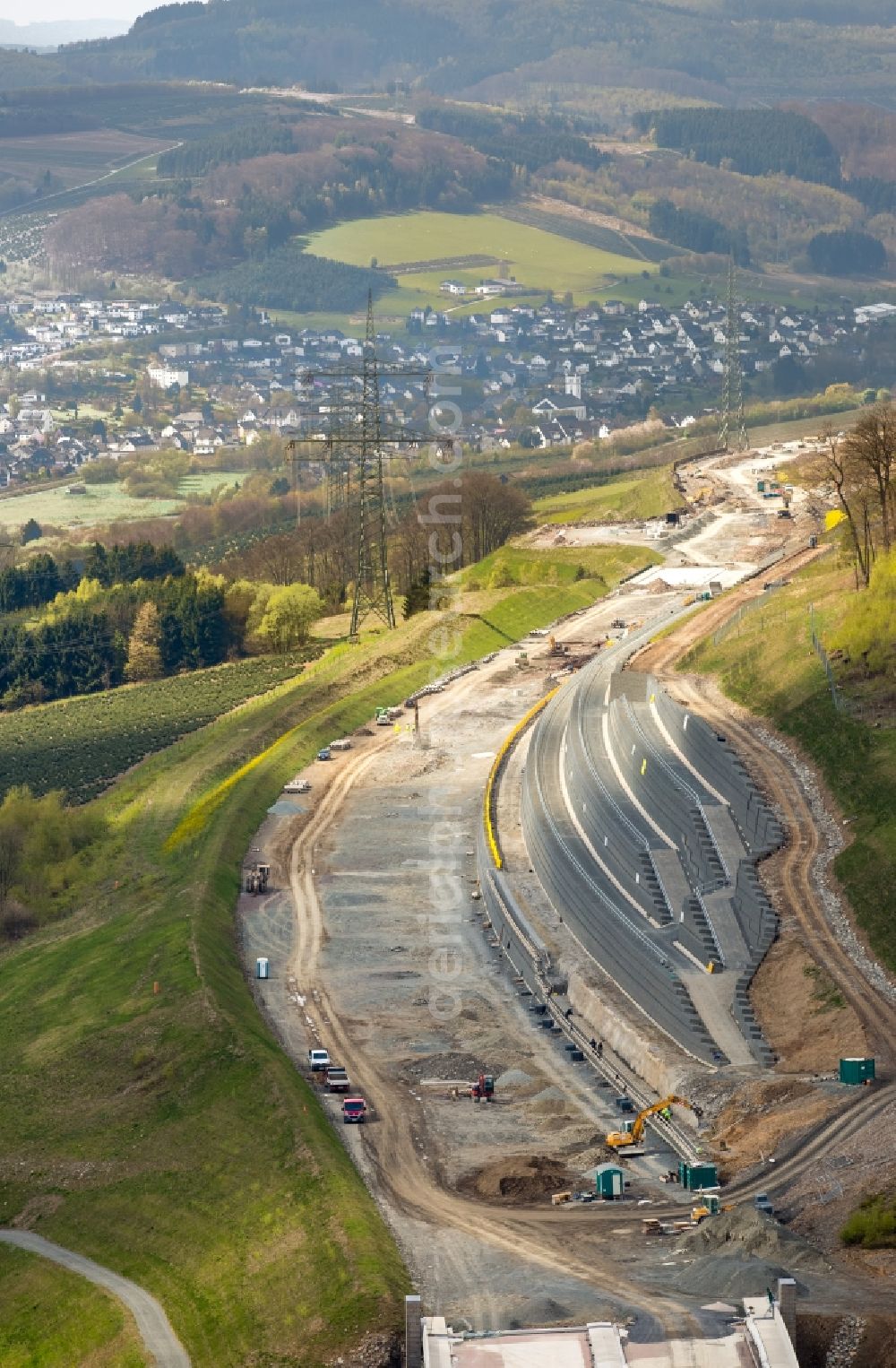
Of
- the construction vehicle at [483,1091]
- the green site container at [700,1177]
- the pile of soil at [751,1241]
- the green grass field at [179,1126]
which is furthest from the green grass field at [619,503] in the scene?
the pile of soil at [751,1241]

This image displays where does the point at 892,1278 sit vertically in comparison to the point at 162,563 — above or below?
above

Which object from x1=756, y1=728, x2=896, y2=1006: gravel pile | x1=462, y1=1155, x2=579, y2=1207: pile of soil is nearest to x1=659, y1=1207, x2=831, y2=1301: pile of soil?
x1=462, y1=1155, x2=579, y2=1207: pile of soil

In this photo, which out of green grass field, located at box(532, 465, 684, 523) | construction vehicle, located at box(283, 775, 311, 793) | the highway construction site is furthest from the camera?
green grass field, located at box(532, 465, 684, 523)

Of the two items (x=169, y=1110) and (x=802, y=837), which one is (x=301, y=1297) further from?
(x=802, y=837)

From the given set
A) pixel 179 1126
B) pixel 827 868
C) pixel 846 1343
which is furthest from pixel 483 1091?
pixel 846 1343

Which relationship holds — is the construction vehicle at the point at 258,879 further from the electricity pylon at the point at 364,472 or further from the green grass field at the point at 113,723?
the green grass field at the point at 113,723

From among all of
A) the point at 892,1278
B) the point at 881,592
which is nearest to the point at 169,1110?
the point at 892,1278

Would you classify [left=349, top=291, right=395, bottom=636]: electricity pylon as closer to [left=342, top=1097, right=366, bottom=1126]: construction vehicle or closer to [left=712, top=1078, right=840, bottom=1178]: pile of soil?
[left=342, top=1097, right=366, bottom=1126]: construction vehicle
